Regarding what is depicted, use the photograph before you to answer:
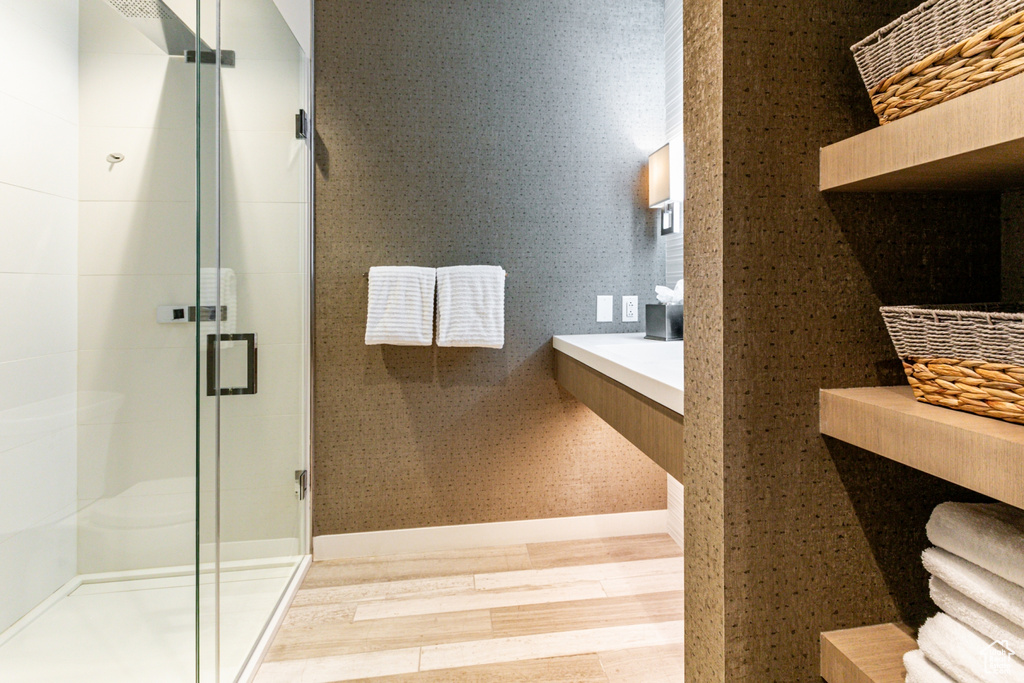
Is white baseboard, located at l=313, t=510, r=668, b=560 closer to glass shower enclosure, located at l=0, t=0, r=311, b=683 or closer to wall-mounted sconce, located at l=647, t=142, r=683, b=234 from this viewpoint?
glass shower enclosure, located at l=0, t=0, r=311, b=683

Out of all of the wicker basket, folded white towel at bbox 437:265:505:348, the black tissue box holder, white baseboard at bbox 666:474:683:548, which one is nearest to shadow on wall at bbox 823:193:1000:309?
the wicker basket

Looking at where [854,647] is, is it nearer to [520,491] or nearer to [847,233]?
[847,233]

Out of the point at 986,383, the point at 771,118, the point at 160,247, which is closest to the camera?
the point at 986,383

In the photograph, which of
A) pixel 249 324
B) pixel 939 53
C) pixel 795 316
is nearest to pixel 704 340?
pixel 795 316

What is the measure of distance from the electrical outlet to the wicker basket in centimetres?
158

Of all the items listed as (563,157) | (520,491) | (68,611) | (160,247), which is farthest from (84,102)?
(520,491)

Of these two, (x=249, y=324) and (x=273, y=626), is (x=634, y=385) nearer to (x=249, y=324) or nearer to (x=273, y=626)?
(x=249, y=324)

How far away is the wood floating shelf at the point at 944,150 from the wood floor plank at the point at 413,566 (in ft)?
5.62

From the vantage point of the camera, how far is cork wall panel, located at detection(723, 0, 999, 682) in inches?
25.3

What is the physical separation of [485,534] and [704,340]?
166cm

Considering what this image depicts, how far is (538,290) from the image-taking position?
6.91 ft

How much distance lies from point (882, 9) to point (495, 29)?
1.67 metres

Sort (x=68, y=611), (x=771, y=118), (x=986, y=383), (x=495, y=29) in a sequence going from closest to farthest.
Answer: (x=986, y=383) → (x=771, y=118) → (x=68, y=611) → (x=495, y=29)

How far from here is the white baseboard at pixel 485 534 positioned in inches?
80.1
